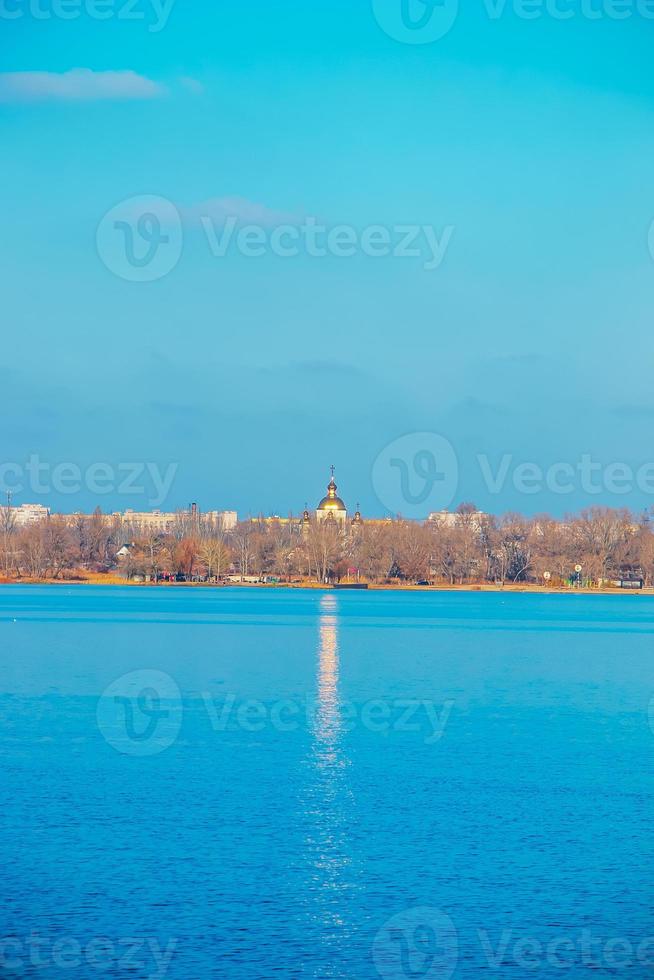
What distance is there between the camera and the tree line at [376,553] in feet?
335

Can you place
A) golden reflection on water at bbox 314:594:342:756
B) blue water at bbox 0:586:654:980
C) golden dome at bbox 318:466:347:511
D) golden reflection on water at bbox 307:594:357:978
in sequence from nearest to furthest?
blue water at bbox 0:586:654:980, golden reflection on water at bbox 307:594:357:978, golden reflection on water at bbox 314:594:342:756, golden dome at bbox 318:466:347:511

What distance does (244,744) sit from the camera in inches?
782

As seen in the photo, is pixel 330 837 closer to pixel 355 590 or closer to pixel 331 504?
pixel 355 590

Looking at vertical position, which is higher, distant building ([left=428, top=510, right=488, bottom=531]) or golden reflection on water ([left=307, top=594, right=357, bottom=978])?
distant building ([left=428, top=510, right=488, bottom=531])

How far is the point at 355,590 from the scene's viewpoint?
106500 millimetres

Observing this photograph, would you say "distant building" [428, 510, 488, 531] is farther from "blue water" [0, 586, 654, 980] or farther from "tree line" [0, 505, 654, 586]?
"blue water" [0, 586, 654, 980]

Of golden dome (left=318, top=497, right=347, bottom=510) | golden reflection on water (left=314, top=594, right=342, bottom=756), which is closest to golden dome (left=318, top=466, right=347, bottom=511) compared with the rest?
golden dome (left=318, top=497, right=347, bottom=510)

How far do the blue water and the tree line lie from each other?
7162 cm

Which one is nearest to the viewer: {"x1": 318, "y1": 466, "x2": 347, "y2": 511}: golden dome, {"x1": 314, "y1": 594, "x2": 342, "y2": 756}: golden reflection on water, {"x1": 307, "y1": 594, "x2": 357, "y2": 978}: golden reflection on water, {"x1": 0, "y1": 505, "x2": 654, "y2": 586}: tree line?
{"x1": 307, "y1": 594, "x2": 357, "y2": 978}: golden reflection on water

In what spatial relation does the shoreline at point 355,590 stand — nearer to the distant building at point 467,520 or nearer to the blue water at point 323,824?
the distant building at point 467,520

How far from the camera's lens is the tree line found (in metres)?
102

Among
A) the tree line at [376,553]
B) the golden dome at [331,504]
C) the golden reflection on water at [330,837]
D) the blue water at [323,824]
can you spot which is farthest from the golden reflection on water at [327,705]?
the golden dome at [331,504]

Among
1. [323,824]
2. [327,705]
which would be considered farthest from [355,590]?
[323,824]

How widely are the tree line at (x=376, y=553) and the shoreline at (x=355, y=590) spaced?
0.59m
